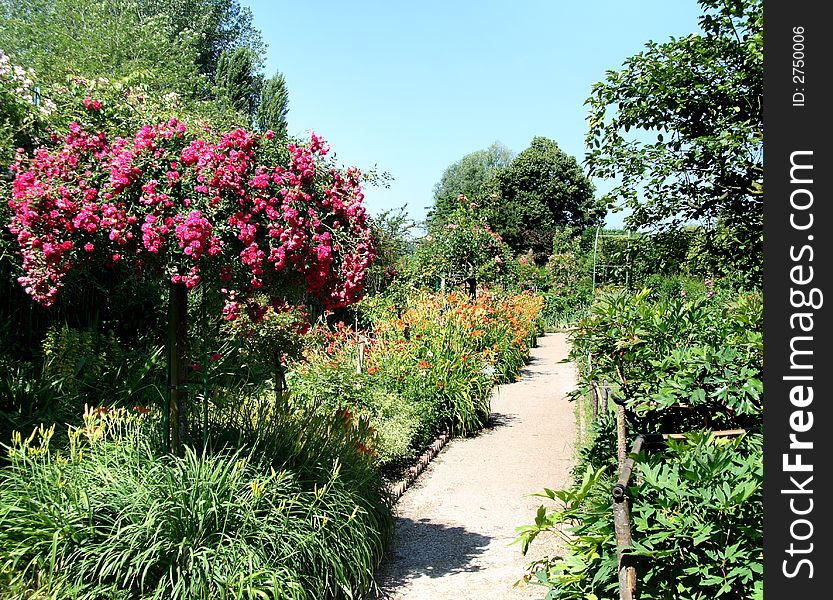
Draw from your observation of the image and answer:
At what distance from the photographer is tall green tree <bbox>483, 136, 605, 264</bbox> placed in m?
36.7

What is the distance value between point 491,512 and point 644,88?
136 inches

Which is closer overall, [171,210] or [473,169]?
[171,210]

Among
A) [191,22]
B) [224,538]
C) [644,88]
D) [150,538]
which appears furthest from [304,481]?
[191,22]

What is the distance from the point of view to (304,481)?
393cm

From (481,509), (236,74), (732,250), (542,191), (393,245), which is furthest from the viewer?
(542,191)

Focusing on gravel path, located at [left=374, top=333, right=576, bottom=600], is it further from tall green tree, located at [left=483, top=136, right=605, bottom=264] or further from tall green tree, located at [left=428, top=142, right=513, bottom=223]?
tall green tree, located at [left=428, top=142, right=513, bottom=223]

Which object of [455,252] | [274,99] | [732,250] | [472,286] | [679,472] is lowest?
[679,472]

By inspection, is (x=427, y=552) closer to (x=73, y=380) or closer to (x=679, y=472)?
(x=679, y=472)

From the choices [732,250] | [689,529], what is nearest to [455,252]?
[732,250]

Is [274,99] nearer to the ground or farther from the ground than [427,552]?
farther from the ground

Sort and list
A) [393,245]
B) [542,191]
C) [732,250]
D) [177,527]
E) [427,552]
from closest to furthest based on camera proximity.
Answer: [177,527] → [427,552] → [732,250] → [393,245] → [542,191]

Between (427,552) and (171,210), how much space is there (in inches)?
111

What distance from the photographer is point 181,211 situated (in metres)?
3.26

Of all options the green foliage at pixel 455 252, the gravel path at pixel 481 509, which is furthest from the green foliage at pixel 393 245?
the gravel path at pixel 481 509
